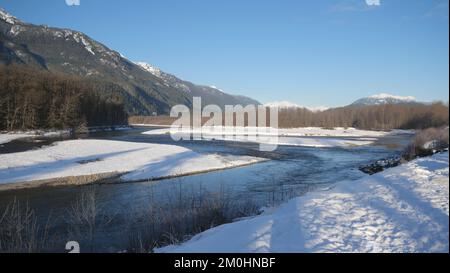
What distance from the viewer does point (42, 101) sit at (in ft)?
239

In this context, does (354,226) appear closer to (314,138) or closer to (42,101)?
(314,138)

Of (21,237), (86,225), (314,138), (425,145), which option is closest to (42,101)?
(314,138)

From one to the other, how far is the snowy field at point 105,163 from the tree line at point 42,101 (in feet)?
125

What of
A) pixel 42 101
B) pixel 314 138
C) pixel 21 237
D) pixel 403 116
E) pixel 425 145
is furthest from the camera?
pixel 42 101

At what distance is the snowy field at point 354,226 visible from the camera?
6.35 m

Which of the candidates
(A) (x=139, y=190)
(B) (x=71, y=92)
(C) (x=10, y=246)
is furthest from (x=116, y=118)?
(C) (x=10, y=246)

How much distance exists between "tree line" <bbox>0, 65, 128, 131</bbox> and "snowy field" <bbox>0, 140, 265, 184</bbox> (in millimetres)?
38151

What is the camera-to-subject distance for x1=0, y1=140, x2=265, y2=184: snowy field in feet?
77.9

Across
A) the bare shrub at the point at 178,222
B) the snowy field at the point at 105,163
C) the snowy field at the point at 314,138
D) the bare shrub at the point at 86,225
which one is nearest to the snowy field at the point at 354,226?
the bare shrub at the point at 178,222

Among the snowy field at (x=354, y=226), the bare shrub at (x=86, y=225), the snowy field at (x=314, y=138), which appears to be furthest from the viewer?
the snowy field at (x=314, y=138)

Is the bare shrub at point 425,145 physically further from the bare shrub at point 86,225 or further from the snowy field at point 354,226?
the bare shrub at point 86,225

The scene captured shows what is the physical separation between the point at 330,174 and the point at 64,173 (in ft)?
65.9

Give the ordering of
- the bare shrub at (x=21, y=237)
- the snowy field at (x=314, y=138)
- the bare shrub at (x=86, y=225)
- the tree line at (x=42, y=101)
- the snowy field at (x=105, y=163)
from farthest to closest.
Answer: the tree line at (x=42, y=101) → the snowy field at (x=314, y=138) → the snowy field at (x=105, y=163) → the bare shrub at (x=86, y=225) → the bare shrub at (x=21, y=237)

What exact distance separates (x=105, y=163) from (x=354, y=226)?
24844mm
